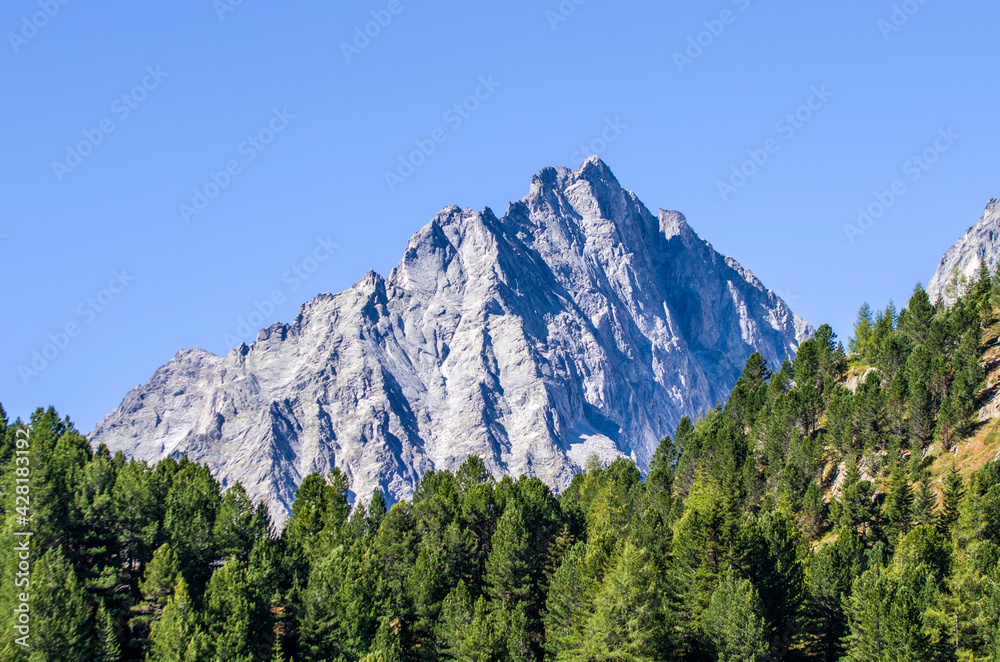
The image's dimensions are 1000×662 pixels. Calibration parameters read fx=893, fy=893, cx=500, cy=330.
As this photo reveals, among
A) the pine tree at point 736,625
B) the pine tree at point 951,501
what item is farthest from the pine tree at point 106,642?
the pine tree at point 951,501

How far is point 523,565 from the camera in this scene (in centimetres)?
9156

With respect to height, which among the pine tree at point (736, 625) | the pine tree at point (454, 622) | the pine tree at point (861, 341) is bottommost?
the pine tree at point (736, 625)

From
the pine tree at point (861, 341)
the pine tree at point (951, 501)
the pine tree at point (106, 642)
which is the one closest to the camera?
the pine tree at point (106, 642)

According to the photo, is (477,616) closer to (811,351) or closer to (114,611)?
(114,611)

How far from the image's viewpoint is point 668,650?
7300 cm

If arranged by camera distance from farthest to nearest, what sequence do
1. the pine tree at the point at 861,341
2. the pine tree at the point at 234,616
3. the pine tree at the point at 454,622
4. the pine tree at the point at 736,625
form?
the pine tree at the point at 861,341 < the pine tree at the point at 454,622 < the pine tree at the point at 234,616 < the pine tree at the point at 736,625

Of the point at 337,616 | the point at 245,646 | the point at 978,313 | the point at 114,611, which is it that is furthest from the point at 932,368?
the point at 114,611

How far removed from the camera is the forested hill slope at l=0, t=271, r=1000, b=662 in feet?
240

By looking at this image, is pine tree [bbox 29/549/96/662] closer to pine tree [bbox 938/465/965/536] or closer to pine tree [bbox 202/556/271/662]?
pine tree [bbox 202/556/271/662]

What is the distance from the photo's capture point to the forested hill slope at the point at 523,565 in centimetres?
7319

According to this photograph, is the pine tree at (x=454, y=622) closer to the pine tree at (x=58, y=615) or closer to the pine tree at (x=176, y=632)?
the pine tree at (x=176, y=632)

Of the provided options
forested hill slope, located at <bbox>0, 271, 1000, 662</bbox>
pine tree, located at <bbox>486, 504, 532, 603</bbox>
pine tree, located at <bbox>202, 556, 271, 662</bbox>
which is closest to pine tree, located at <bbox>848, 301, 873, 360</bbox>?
forested hill slope, located at <bbox>0, 271, 1000, 662</bbox>

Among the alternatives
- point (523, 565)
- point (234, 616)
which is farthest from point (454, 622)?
point (234, 616)

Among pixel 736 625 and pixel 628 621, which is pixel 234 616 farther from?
pixel 736 625
